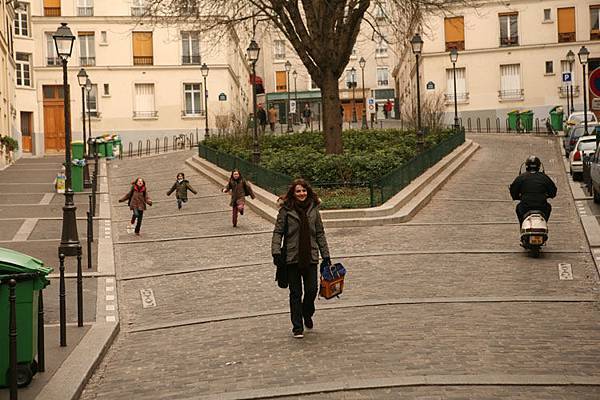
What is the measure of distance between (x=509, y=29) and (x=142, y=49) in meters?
19.6

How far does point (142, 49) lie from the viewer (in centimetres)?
5494

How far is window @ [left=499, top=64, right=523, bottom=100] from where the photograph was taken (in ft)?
178

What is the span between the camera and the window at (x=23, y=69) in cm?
5166

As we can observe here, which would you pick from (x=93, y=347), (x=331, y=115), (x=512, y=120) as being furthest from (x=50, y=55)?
(x=93, y=347)

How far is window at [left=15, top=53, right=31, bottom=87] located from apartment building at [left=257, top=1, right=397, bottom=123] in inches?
1168

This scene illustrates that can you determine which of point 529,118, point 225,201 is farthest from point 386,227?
point 529,118

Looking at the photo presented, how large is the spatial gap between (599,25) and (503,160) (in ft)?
74.0

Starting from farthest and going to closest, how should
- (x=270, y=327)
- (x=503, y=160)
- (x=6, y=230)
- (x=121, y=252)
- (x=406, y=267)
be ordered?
1. (x=503, y=160)
2. (x=6, y=230)
3. (x=121, y=252)
4. (x=406, y=267)
5. (x=270, y=327)

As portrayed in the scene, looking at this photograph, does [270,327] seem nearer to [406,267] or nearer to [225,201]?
[406,267]

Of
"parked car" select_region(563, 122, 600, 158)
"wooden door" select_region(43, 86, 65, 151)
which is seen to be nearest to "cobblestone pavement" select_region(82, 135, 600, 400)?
"parked car" select_region(563, 122, 600, 158)

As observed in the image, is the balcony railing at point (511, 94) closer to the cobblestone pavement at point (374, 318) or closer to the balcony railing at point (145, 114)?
the balcony railing at point (145, 114)

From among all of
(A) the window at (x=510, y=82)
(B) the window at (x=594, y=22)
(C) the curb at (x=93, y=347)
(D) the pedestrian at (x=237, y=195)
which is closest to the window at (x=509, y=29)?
(A) the window at (x=510, y=82)

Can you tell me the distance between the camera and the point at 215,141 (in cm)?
3800

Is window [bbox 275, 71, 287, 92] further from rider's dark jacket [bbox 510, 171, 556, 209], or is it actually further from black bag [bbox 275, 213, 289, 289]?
black bag [bbox 275, 213, 289, 289]
